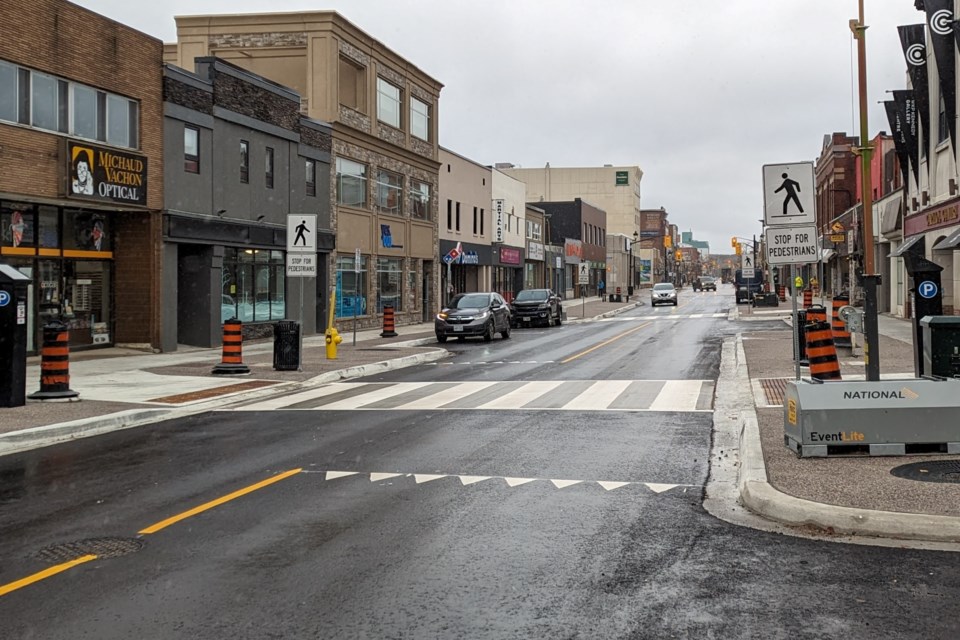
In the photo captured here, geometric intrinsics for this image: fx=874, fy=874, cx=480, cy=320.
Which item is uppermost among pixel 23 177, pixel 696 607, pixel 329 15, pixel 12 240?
pixel 329 15

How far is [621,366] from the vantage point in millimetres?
19828

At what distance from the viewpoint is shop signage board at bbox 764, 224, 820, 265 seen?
37.0ft

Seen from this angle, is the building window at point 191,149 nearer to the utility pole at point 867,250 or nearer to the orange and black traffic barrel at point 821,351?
the utility pole at point 867,250

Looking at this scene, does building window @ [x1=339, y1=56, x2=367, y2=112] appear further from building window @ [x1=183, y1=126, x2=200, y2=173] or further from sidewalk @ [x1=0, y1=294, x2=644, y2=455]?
sidewalk @ [x1=0, y1=294, x2=644, y2=455]

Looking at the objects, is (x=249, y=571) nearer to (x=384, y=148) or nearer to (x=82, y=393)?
(x=82, y=393)

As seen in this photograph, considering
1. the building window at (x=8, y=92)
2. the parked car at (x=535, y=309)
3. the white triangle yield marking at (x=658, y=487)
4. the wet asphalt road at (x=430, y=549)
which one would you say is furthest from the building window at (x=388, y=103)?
the white triangle yield marking at (x=658, y=487)

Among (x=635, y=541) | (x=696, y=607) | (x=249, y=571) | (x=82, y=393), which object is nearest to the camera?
(x=696, y=607)

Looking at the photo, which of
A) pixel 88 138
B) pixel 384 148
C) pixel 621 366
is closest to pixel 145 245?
pixel 88 138

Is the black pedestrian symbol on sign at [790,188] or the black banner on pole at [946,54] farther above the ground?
the black banner on pole at [946,54]

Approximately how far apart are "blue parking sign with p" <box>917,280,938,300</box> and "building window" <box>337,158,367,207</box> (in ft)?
79.7

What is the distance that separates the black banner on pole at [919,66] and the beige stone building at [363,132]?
18.2 meters

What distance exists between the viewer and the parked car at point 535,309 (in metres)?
38.9

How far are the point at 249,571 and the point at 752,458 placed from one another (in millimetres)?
5027

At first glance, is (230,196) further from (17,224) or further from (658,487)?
(658,487)
